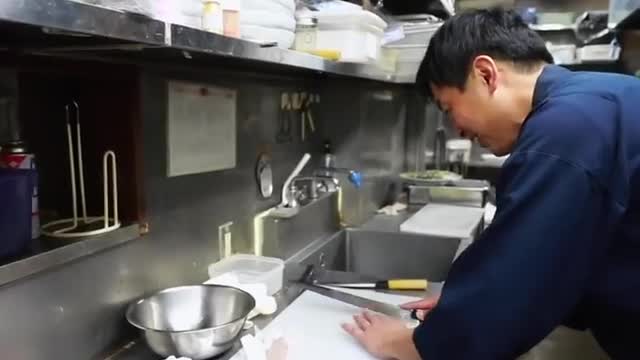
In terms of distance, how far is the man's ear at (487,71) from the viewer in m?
1.11

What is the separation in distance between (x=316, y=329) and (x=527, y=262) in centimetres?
61

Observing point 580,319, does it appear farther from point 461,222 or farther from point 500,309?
point 461,222

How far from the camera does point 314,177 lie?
2162 mm

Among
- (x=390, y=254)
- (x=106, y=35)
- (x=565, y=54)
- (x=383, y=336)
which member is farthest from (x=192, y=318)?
(x=565, y=54)

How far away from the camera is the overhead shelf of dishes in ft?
1.83

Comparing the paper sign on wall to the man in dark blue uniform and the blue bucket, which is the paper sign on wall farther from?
the man in dark blue uniform

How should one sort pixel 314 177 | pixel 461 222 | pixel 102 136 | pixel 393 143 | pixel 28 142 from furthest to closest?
pixel 393 143 < pixel 461 222 < pixel 314 177 < pixel 102 136 < pixel 28 142

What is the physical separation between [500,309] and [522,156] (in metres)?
0.26

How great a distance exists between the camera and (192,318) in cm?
126

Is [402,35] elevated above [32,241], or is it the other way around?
[402,35]

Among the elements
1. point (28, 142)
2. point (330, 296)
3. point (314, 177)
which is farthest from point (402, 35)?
point (28, 142)

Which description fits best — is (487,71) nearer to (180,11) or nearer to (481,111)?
(481,111)

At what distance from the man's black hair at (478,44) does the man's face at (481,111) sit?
2 cm

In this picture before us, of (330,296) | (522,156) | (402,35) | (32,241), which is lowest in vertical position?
(330,296)
